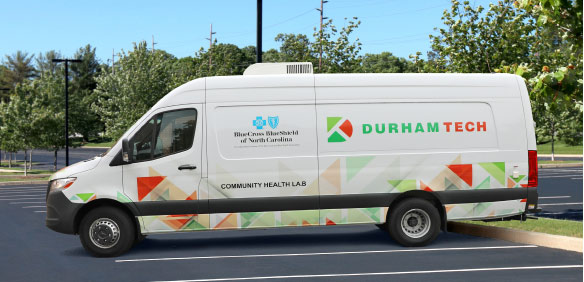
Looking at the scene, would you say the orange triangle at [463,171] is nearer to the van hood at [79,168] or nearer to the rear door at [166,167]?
the rear door at [166,167]

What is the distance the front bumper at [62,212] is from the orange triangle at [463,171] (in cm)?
552

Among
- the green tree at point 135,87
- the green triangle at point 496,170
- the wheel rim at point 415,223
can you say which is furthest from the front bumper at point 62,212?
the green tree at point 135,87

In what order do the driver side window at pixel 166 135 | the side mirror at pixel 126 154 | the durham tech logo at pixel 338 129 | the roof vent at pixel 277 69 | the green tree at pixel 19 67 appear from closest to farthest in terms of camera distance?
1. the side mirror at pixel 126 154
2. the driver side window at pixel 166 135
3. the durham tech logo at pixel 338 129
4. the roof vent at pixel 277 69
5. the green tree at pixel 19 67

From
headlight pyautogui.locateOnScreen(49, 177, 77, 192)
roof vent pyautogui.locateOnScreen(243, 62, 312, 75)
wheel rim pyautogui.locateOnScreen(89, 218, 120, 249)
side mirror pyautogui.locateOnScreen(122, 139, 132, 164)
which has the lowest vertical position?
wheel rim pyautogui.locateOnScreen(89, 218, 120, 249)

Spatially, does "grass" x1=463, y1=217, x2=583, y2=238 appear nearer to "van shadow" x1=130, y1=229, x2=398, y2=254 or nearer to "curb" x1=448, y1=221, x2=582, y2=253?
"curb" x1=448, y1=221, x2=582, y2=253

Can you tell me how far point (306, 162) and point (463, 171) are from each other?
2367 millimetres

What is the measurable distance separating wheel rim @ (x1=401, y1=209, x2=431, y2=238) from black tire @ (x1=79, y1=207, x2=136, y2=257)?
403 centimetres

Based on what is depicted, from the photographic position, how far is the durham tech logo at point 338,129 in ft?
33.3

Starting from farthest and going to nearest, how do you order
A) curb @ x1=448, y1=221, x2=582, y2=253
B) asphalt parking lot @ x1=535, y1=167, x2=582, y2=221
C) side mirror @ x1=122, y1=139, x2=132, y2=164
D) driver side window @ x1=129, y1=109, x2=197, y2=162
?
1. asphalt parking lot @ x1=535, y1=167, x2=582, y2=221
2. driver side window @ x1=129, y1=109, x2=197, y2=162
3. side mirror @ x1=122, y1=139, x2=132, y2=164
4. curb @ x1=448, y1=221, x2=582, y2=253

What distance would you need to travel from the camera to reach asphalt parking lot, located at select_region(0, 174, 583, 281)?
816 cm

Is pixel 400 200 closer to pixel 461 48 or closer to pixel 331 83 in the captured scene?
pixel 331 83

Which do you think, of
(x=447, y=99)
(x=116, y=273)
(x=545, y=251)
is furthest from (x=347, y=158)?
(x=116, y=273)

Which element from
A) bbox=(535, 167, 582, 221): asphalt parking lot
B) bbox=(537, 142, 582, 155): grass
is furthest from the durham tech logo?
bbox=(537, 142, 582, 155): grass

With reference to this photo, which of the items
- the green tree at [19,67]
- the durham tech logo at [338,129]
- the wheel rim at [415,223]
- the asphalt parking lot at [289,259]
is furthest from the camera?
the green tree at [19,67]
